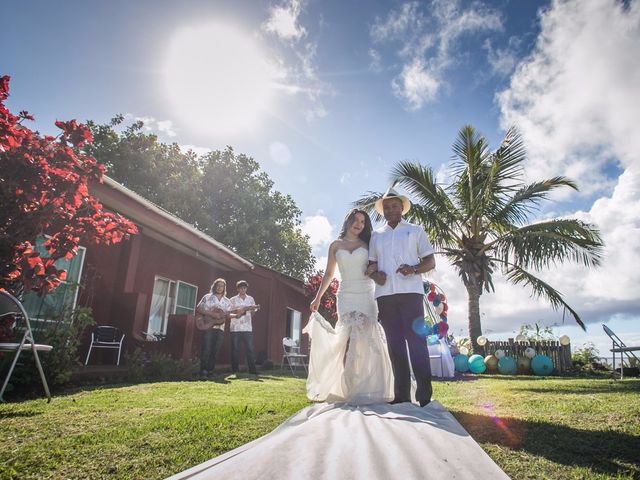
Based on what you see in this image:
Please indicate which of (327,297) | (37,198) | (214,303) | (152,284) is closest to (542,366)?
(327,297)

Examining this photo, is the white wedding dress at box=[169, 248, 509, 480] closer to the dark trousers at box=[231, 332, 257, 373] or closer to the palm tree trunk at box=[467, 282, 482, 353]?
the dark trousers at box=[231, 332, 257, 373]

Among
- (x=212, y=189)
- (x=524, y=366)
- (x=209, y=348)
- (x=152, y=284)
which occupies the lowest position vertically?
(x=524, y=366)

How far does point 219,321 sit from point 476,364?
8105 mm

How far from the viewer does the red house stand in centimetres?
700

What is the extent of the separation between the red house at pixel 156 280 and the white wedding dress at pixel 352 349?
3716 millimetres

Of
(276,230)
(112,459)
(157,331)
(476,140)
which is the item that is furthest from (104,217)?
(276,230)

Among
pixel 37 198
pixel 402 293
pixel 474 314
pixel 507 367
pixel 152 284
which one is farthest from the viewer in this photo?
pixel 474 314

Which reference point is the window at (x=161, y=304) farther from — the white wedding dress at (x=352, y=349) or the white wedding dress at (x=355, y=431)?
the white wedding dress at (x=355, y=431)

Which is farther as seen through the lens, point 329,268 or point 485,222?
point 485,222

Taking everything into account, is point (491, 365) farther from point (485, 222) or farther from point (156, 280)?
point (156, 280)

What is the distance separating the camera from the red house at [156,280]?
7.00 meters

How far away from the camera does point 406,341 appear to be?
3.53 m

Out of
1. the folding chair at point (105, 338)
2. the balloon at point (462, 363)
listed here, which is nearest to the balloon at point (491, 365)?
the balloon at point (462, 363)

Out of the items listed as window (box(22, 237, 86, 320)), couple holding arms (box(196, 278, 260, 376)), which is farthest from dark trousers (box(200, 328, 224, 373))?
window (box(22, 237, 86, 320))
